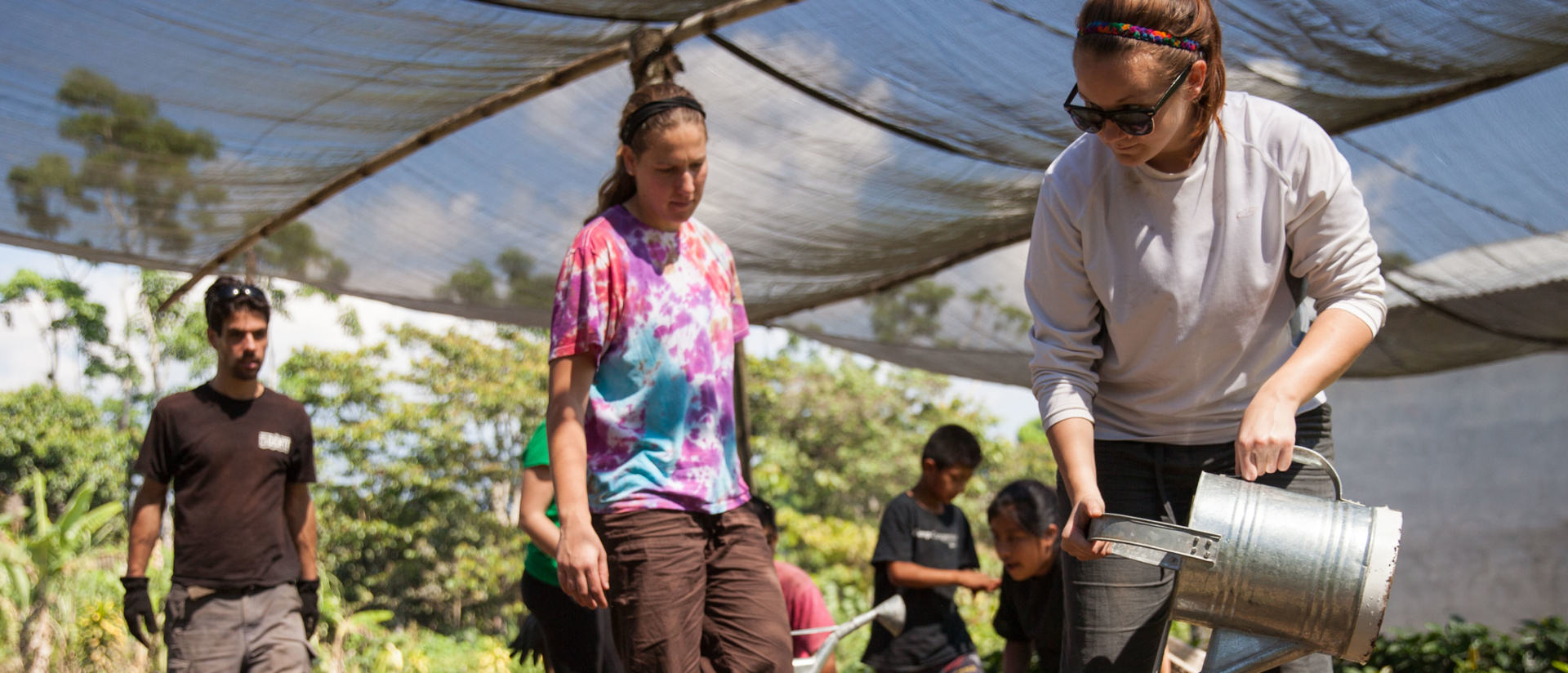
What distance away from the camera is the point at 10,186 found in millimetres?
3850

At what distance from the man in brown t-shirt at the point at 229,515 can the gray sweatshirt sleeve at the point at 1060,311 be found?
8.23 feet

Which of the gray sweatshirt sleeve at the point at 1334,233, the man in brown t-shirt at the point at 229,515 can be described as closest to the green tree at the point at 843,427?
the man in brown t-shirt at the point at 229,515

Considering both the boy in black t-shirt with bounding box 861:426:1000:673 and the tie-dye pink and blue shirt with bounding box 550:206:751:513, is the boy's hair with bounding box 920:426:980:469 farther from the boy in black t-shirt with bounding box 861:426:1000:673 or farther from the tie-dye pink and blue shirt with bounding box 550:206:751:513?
the tie-dye pink and blue shirt with bounding box 550:206:751:513

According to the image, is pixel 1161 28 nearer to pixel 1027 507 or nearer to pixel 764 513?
pixel 1027 507

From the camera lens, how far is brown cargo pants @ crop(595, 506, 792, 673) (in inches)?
82.0

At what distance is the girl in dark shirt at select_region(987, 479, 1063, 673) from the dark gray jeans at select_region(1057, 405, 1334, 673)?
71.0 inches

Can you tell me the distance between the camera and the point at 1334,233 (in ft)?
5.53

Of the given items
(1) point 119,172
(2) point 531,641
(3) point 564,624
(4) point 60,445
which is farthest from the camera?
(4) point 60,445

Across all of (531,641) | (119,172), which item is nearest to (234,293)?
(119,172)

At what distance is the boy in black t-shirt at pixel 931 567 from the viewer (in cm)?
411

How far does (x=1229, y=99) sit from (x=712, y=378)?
105 centimetres

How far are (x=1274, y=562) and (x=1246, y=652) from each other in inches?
5.4

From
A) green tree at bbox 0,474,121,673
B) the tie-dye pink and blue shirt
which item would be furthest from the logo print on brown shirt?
green tree at bbox 0,474,121,673

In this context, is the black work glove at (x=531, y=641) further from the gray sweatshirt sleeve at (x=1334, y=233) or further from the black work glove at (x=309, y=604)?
the gray sweatshirt sleeve at (x=1334, y=233)
